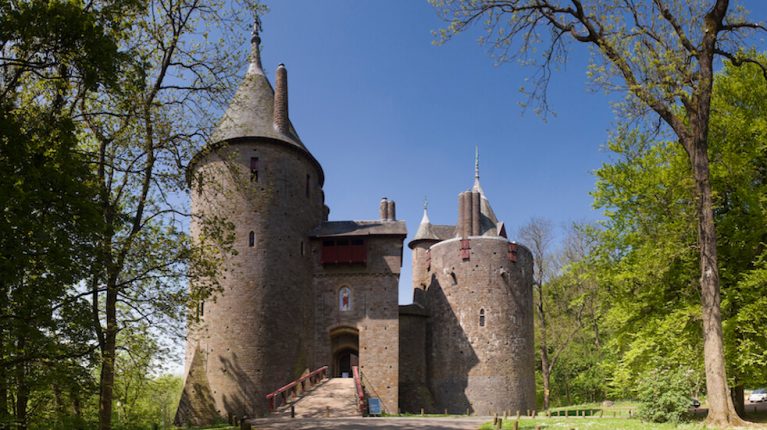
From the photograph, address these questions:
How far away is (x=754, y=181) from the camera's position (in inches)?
760

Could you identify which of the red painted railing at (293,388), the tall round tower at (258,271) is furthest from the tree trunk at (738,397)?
the tall round tower at (258,271)

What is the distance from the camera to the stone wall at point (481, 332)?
113 ft

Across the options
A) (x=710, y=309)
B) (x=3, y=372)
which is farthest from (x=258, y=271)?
(x=710, y=309)

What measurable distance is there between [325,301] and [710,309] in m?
20.7

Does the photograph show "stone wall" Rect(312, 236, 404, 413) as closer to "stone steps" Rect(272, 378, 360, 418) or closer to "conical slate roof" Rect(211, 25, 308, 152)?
"stone steps" Rect(272, 378, 360, 418)

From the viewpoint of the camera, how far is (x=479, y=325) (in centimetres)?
3531

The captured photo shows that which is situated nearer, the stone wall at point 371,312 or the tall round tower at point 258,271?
the tall round tower at point 258,271

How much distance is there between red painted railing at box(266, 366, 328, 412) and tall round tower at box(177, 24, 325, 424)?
2.12 ft

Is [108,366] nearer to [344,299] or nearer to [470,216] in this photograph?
[344,299]

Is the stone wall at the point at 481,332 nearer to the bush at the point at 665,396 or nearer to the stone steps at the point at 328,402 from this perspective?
the stone steps at the point at 328,402

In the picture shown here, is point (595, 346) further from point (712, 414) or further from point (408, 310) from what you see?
point (712, 414)

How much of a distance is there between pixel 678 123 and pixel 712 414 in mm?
7525

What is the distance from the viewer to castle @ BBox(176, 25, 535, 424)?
2831 cm

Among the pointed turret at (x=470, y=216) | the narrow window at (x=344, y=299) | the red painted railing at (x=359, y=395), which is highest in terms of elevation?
the pointed turret at (x=470, y=216)
